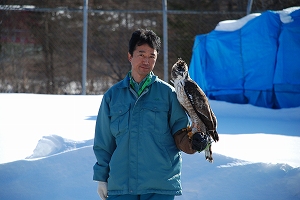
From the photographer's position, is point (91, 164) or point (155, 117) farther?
point (91, 164)

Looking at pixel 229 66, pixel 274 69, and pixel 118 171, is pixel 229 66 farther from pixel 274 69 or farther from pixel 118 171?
pixel 118 171

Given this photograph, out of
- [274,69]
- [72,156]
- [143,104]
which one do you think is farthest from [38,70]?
[143,104]

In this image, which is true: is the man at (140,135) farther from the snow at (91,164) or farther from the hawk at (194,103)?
the snow at (91,164)

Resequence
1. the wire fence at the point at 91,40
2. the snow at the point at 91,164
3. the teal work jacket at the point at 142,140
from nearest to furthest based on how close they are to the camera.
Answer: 1. the teal work jacket at the point at 142,140
2. the snow at the point at 91,164
3. the wire fence at the point at 91,40

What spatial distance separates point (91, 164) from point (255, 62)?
13.1 ft

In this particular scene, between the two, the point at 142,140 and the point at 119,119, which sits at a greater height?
the point at 119,119

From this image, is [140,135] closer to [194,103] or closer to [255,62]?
[194,103]

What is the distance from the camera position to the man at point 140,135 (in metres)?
2.31

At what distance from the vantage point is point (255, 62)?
267 inches

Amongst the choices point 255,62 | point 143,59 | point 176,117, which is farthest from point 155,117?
point 255,62

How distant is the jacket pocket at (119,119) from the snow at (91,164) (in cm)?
124

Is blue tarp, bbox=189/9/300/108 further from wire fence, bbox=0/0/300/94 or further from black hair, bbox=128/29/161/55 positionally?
black hair, bbox=128/29/161/55

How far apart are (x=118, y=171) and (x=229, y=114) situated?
14.5 ft

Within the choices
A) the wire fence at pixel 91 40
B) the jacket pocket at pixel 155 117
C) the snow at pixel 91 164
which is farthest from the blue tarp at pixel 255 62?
the jacket pocket at pixel 155 117
